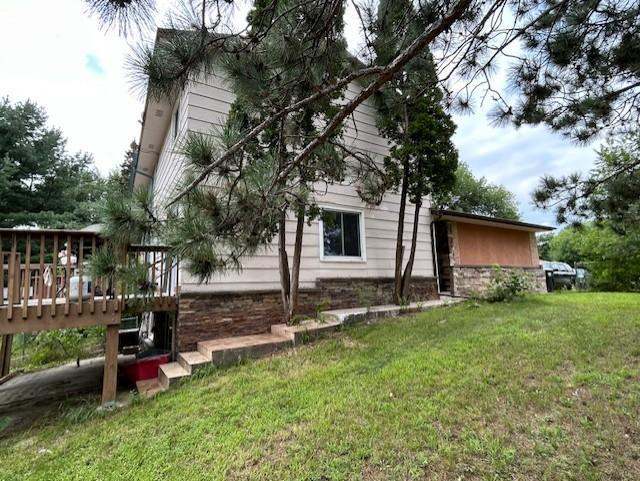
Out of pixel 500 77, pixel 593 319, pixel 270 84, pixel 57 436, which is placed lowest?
pixel 57 436

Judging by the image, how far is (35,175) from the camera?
55.3ft

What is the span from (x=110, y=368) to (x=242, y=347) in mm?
1779

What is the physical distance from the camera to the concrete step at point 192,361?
14.6 feet

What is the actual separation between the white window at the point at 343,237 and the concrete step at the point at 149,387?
3.78 m

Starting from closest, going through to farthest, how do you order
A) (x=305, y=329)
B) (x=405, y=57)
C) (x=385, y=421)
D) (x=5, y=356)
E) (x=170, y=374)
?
(x=405, y=57), (x=385, y=421), (x=170, y=374), (x=305, y=329), (x=5, y=356)

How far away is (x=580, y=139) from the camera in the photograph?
4762 mm

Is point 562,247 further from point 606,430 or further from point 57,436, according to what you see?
point 57,436

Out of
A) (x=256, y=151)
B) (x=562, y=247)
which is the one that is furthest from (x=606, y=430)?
(x=562, y=247)

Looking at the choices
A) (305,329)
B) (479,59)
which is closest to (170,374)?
(305,329)

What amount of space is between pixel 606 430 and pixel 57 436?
5.30m

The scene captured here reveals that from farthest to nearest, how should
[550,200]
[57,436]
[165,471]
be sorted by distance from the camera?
[550,200] → [57,436] → [165,471]

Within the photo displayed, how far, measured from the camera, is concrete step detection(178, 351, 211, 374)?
4.45m

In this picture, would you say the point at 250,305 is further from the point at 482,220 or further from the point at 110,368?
the point at 482,220

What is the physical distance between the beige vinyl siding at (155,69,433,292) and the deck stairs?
0.93 meters
